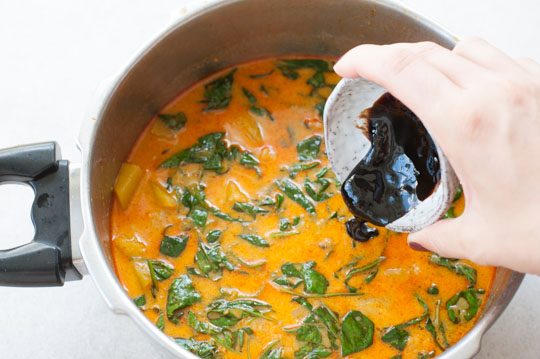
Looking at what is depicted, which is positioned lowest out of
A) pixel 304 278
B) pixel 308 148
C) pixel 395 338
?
pixel 395 338

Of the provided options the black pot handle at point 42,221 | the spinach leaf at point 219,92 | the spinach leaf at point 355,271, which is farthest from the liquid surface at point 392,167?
the black pot handle at point 42,221

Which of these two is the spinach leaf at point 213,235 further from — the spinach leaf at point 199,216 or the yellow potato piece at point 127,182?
the yellow potato piece at point 127,182

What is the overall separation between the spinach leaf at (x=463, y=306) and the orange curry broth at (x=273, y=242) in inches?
0.9

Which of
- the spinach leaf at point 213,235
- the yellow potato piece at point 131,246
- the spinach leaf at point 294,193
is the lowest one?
the yellow potato piece at point 131,246

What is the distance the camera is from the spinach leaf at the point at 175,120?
278 cm

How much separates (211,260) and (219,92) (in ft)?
2.94

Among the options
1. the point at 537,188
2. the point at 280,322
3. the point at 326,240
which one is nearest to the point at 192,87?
the point at 326,240

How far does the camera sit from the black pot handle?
1.91 metres

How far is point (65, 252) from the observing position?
6.38ft

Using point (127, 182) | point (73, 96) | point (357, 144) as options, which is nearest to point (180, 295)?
point (127, 182)

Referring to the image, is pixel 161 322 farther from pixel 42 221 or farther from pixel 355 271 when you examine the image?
pixel 355 271

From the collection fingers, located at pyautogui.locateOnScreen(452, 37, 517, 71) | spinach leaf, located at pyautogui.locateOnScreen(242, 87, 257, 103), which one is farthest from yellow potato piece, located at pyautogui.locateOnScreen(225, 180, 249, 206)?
fingers, located at pyautogui.locateOnScreen(452, 37, 517, 71)

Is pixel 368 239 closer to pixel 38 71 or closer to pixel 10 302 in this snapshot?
pixel 10 302

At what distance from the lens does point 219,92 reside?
112 inches
